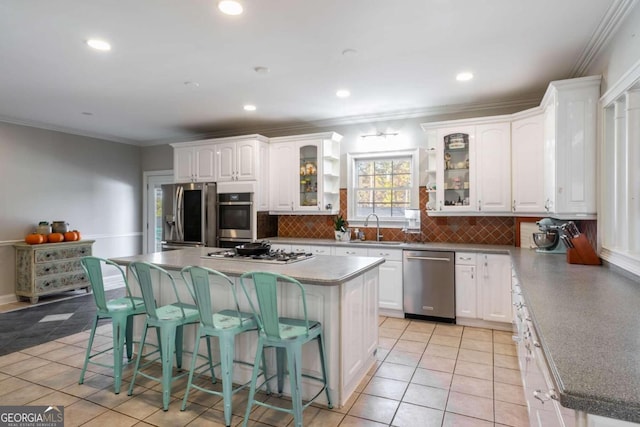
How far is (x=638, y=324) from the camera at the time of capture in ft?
4.91

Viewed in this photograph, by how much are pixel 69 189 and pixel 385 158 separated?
5.03m

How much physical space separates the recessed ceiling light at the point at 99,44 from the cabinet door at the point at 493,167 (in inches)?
149

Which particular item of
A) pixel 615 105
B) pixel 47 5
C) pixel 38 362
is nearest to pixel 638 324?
pixel 615 105

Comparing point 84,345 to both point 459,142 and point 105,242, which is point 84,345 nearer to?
point 105,242

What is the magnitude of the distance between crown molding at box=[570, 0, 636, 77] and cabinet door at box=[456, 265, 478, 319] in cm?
215

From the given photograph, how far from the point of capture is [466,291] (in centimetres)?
401

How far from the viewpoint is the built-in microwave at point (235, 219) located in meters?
5.16

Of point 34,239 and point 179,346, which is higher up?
point 34,239

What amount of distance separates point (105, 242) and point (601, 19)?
7.16 metres

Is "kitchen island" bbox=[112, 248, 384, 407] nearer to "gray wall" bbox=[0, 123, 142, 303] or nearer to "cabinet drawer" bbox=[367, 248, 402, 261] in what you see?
"cabinet drawer" bbox=[367, 248, 402, 261]

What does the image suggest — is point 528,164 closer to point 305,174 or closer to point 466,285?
point 466,285

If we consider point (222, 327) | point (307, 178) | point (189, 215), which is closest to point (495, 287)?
point (307, 178)

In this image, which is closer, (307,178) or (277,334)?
(277,334)

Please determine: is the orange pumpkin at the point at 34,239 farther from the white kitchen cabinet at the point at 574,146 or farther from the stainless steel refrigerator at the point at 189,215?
the white kitchen cabinet at the point at 574,146
